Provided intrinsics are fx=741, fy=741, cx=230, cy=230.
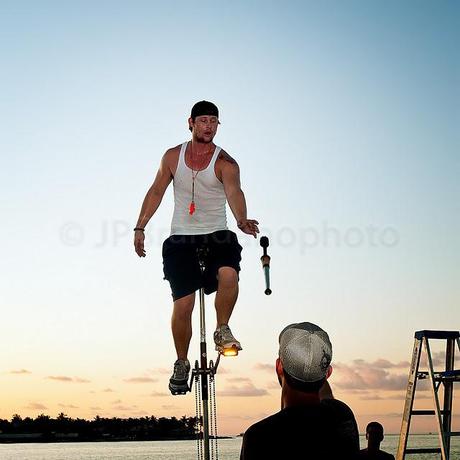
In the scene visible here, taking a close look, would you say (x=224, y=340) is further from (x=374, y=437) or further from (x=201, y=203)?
(x=374, y=437)

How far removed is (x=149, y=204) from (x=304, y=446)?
5062 mm

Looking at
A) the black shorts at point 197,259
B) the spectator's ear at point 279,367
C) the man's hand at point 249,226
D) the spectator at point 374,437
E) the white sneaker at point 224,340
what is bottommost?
the spectator at point 374,437

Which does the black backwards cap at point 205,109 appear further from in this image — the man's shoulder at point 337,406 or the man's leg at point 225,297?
the man's shoulder at point 337,406

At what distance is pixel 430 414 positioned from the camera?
12.6 meters

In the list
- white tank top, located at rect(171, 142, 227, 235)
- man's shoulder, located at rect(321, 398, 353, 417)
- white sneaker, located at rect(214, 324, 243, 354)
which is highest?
white tank top, located at rect(171, 142, 227, 235)

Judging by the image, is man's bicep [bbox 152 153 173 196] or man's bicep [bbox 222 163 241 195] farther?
man's bicep [bbox 152 153 173 196]

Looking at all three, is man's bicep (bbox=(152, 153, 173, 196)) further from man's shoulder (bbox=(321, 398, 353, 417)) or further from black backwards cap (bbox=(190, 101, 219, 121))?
man's shoulder (bbox=(321, 398, 353, 417))

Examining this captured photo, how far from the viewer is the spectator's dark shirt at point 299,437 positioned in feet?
12.8

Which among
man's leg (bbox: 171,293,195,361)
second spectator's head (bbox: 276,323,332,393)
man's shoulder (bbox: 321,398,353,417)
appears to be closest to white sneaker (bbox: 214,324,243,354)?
man's leg (bbox: 171,293,195,361)

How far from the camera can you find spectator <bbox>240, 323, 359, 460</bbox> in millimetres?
3912

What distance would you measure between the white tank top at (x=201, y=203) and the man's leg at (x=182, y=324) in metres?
0.77

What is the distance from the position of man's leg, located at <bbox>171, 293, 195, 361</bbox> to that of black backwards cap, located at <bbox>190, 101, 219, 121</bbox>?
201 centimetres

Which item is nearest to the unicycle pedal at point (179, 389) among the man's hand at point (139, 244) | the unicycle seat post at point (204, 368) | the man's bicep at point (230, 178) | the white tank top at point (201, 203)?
the unicycle seat post at point (204, 368)

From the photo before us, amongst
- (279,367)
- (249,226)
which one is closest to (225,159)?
(249,226)
